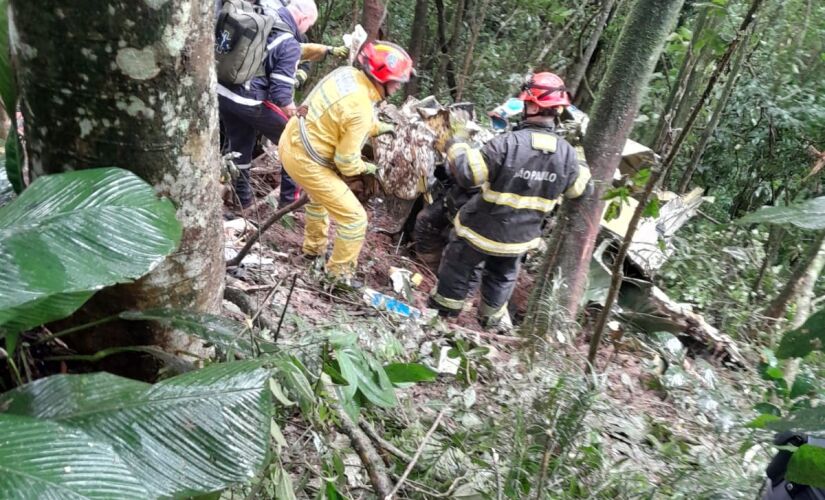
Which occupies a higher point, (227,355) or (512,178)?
(227,355)

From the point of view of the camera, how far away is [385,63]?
3.81 meters

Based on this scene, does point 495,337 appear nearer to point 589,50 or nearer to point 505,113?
point 505,113

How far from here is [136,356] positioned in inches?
51.8

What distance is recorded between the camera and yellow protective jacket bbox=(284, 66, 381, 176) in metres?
3.85

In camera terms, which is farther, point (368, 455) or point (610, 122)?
point (610, 122)

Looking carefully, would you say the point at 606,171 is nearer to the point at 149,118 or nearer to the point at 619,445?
the point at 619,445

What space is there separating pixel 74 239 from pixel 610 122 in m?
2.67

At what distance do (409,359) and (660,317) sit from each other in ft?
9.53

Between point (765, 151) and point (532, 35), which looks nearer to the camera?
point (765, 151)

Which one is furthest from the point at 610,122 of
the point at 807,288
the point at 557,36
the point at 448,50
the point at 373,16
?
the point at 448,50

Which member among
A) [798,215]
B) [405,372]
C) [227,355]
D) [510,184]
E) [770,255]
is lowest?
[770,255]

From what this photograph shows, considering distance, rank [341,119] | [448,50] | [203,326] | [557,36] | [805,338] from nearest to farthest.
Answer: [805,338] < [203,326] < [341,119] < [557,36] < [448,50]

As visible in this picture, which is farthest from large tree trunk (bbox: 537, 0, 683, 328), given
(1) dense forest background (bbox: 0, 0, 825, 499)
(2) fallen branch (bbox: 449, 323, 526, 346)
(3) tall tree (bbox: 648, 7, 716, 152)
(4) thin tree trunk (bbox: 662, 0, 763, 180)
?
(4) thin tree trunk (bbox: 662, 0, 763, 180)

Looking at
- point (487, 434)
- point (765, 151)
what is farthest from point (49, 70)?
point (765, 151)
